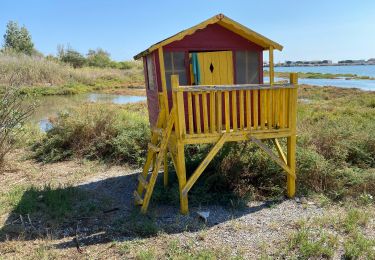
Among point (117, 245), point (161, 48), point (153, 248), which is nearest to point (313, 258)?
point (153, 248)

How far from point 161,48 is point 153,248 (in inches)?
132

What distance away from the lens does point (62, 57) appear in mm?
58344

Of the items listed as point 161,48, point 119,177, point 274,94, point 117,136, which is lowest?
point 119,177

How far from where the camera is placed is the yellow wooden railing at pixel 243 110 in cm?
581

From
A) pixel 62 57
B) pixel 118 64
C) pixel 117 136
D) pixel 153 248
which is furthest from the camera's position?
pixel 118 64

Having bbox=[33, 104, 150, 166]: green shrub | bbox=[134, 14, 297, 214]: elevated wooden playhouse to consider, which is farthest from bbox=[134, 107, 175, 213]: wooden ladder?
bbox=[33, 104, 150, 166]: green shrub

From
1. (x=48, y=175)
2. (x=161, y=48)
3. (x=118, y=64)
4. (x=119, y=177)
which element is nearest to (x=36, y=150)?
(x=48, y=175)

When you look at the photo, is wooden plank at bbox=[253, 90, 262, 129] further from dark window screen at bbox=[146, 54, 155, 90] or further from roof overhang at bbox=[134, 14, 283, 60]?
dark window screen at bbox=[146, 54, 155, 90]

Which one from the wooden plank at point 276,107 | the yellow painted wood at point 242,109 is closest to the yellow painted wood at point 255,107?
the yellow painted wood at point 242,109

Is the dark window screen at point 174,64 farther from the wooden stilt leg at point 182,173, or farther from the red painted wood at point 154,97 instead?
the wooden stilt leg at point 182,173

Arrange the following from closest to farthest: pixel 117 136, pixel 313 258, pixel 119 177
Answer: pixel 313 258 → pixel 119 177 → pixel 117 136

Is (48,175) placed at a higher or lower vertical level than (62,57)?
lower

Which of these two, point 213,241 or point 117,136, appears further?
point 117,136

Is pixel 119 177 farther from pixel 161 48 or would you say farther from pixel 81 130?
pixel 161 48
